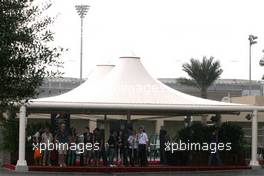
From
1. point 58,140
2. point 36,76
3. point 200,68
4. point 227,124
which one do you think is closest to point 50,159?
point 58,140

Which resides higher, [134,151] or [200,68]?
[200,68]

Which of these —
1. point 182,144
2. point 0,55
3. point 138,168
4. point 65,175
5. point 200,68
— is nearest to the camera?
point 0,55

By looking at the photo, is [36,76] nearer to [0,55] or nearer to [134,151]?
[0,55]

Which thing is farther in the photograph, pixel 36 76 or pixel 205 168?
pixel 205 168

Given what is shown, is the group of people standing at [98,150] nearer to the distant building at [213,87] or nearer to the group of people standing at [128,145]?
the group of people standing at [128,145]

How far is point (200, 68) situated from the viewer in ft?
196

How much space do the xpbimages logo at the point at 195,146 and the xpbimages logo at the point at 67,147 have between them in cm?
309

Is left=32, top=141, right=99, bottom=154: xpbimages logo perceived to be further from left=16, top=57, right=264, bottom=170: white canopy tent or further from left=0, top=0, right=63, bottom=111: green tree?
left=0, top=0, right=63, bottom=111: green tree

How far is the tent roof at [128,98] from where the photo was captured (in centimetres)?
2930

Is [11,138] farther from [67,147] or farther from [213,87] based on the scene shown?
[213,87]

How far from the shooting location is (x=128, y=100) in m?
30.4

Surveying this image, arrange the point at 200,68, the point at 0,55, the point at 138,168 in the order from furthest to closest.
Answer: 1. the point at 200,68
2. the point at 138,168
3. the point at 0,55

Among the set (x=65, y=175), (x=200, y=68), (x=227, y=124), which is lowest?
(x=65, y=175)

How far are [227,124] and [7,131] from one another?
8940mm
